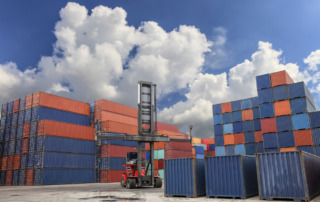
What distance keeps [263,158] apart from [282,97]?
68.2 ft

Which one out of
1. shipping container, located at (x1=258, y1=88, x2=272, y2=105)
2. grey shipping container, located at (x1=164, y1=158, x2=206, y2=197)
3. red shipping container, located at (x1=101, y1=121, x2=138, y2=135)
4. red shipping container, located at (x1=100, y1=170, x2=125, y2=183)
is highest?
shipping container, located at (x1=258, y1=88, x2=272, y2=105)

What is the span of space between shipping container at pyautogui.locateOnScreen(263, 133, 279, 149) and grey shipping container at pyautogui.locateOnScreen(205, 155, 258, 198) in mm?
17348

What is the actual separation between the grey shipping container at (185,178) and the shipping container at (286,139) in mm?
18089

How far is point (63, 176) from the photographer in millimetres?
40500

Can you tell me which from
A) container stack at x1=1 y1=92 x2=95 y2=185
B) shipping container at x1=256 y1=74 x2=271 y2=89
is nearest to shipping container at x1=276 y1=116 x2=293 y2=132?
shipping container at x1=256 y1=74 x2=271 y2=89

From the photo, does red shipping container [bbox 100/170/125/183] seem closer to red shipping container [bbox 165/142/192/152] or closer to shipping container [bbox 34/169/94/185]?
shipping container [bbox 34/169/94/185]

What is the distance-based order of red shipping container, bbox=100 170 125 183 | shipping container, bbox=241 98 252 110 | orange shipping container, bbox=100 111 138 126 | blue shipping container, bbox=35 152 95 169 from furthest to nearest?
orange shipping container, bbox=100 111 138 126, red shipping container, bbox=100 170 125 183, shipping container, bbox=241 98 252 110, blue shipping container, bbox=35 152 95 169

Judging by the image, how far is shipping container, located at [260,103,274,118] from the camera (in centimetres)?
3381

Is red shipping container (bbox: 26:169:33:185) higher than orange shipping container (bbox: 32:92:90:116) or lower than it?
lower

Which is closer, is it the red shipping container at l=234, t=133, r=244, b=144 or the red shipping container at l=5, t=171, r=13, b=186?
the red shipping container at l=5, t=171, r=13, b=186

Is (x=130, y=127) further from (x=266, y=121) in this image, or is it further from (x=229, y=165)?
(x=229, y=165)

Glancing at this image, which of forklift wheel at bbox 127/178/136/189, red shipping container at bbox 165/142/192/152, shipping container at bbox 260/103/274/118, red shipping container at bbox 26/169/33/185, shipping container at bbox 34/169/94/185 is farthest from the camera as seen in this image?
red shipping container at bbox 165/142/192/152

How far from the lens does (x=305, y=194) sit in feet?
45.5

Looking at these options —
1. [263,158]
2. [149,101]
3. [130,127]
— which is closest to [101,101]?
[130,127]
